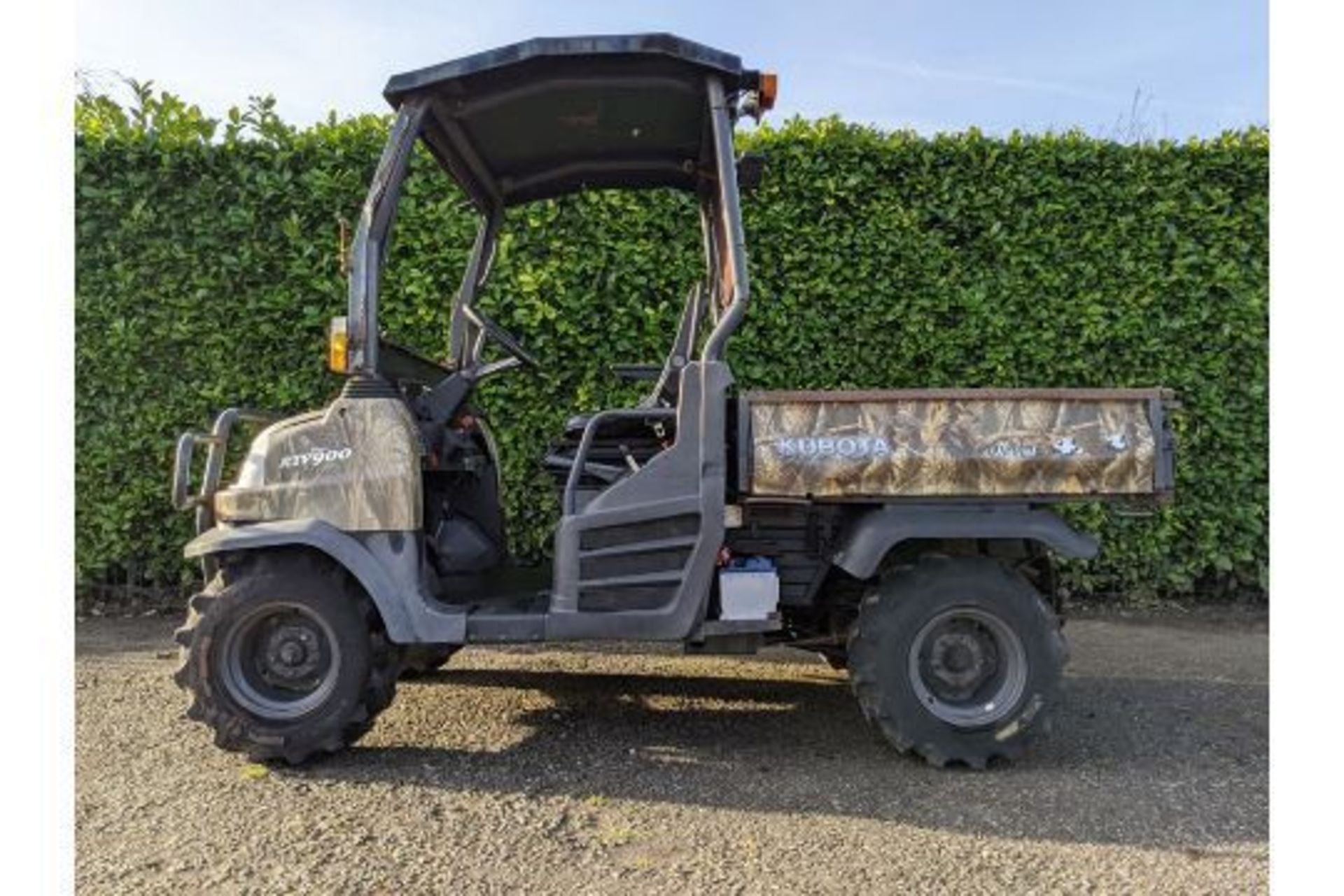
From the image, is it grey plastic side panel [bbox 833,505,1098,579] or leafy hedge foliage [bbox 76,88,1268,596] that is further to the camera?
leafy hedge foliage [bbox 76,88,1268,596]

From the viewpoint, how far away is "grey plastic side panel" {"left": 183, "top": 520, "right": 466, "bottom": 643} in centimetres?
360

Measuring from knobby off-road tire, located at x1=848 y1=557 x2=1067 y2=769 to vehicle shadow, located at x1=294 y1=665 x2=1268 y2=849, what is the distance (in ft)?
0.47

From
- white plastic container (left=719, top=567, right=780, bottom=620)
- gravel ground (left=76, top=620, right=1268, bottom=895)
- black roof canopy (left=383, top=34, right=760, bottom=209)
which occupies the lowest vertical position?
gravel ground (left=76, top=620, right=1268, bottom=895)

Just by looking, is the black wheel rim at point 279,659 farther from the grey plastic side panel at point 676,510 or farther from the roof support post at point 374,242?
the roof support post at point 374,242

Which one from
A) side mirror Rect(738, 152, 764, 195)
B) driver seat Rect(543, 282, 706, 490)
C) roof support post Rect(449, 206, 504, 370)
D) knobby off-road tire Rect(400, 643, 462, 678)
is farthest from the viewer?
roof support post Rect(449, 206, 504, 370)

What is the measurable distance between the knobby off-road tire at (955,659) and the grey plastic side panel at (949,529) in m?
0.16

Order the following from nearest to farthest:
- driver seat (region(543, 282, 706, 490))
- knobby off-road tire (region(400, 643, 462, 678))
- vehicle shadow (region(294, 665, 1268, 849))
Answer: vehicle shadow (region(294, 665, 1268, 849)), driver seat (region(543, 282, 706, 490)), knobby off-road tire (region(400, 643, 462, 678))

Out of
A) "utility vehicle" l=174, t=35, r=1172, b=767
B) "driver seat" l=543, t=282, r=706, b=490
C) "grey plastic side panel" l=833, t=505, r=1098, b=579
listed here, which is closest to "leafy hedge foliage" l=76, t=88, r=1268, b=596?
"driver seat" l=543, t=282, r=706, b=490

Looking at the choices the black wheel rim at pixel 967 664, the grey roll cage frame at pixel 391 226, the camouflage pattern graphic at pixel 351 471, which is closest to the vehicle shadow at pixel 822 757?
the black wheel rim at pixel 967 664

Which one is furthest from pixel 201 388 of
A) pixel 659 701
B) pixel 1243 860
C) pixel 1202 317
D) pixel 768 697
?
pixel 1202 317

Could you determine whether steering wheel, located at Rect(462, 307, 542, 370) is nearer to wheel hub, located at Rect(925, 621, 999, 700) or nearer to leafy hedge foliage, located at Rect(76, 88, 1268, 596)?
leafy hedge foliage, located at Rect(76, 88, 1268, 596)

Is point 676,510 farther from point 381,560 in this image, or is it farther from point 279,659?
point 279,659

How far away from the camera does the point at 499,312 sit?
233 inches

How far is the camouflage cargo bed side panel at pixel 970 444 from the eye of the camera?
3.56m
